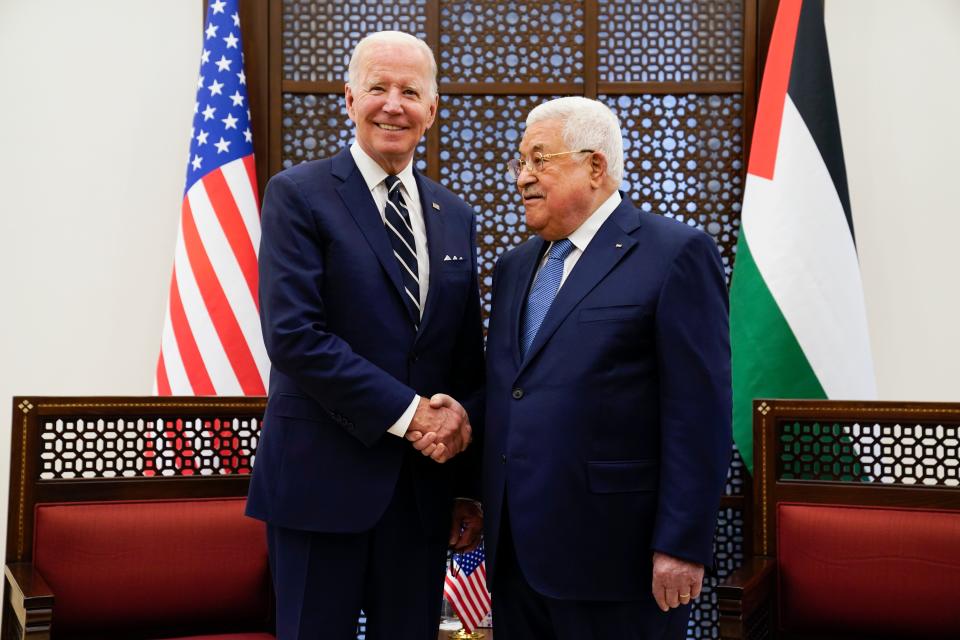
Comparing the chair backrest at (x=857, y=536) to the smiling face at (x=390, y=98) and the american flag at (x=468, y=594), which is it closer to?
the american flag at (x=468, y=594)

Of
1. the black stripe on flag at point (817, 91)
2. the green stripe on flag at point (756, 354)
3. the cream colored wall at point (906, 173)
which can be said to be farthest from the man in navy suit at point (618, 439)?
the cream colored wall at point (906, 173)

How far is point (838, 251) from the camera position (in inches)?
125

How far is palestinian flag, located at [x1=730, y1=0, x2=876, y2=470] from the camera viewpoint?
3137mm

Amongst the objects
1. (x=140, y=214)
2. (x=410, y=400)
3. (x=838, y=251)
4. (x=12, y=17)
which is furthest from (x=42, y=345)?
(x=838, y=251)

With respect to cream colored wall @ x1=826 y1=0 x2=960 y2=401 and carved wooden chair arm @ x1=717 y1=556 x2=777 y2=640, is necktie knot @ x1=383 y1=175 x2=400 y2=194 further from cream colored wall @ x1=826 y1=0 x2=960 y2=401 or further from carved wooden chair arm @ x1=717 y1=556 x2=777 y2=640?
cream colored wall @ x1=826 y1=0 x2=960 y2=401

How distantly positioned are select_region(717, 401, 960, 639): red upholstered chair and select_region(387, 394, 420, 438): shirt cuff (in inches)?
40.1

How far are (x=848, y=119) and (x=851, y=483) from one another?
151 centimetres

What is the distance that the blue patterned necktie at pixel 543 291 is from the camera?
1.93 m

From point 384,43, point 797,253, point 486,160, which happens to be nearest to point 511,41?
point 486,160

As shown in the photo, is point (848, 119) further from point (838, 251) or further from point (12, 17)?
point (12, 17)

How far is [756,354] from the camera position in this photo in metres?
3.16

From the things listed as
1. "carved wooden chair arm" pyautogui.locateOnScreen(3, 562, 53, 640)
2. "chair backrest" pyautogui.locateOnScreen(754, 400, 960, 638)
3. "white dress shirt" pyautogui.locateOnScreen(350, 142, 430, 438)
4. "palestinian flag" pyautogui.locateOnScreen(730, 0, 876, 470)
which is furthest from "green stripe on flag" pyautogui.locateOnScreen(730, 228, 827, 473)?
"carved wooden chair arm" pyautogui.locateOnScreen(3, 562, 53, 640)

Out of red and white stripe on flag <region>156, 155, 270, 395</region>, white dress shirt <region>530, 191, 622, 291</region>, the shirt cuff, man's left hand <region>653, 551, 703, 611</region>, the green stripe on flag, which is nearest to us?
man's left hand <region>653, 551, 703, 611</region>

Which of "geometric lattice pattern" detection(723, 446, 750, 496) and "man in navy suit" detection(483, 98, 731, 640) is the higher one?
"man in navy suit" detection(483, 98, 731, 640)
